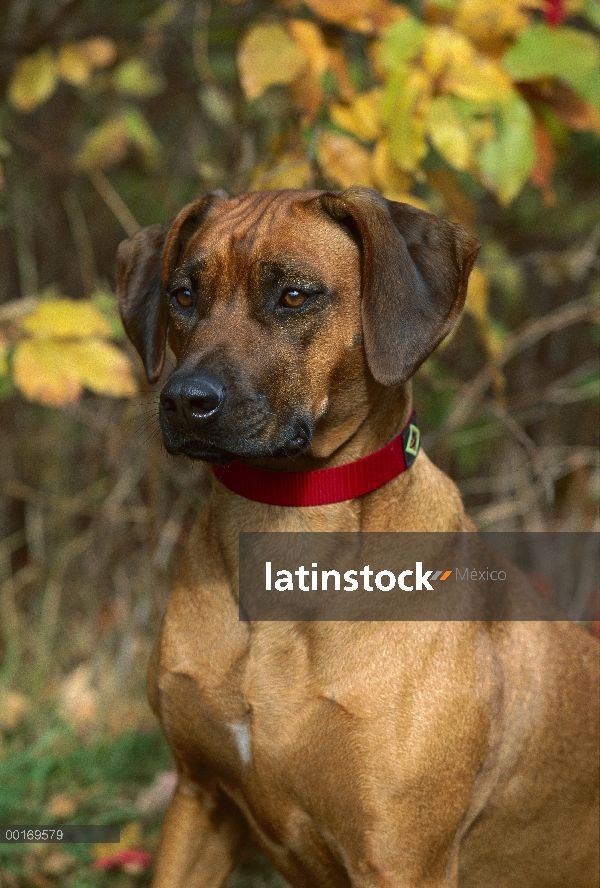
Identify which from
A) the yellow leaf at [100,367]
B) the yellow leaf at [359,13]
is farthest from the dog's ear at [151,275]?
the yellow leaf at [359,13]

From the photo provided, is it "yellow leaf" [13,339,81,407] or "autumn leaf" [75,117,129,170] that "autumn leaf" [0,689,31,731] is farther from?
"autumn leaf" [75,117,129,170]

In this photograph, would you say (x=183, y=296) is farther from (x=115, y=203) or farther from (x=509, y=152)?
(x=115, y=203)

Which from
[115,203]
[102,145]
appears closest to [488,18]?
[115,203]

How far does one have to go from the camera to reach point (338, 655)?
2.67 metres

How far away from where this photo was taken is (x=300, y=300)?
8.85 feet

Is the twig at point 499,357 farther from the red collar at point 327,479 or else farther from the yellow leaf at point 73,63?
the yellow leaf at point 73,63

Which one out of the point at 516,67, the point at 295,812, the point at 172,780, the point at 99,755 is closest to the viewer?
the point at 295,812

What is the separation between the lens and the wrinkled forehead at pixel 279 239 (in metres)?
2.74

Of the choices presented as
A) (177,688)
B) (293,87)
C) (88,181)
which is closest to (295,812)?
(177,688)

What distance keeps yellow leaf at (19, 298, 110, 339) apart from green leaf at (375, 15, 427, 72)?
1.38 metres

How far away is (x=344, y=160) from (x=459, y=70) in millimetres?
535

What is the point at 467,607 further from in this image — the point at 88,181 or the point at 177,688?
the point at 88,181

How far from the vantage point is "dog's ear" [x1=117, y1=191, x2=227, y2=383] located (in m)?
3.14

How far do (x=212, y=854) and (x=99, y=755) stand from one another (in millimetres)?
1436
